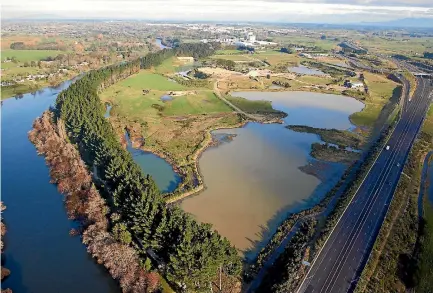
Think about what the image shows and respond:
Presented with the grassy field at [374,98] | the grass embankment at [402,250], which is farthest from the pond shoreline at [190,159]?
the grass embankment at [402,250]

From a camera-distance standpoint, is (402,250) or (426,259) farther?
(402,250)

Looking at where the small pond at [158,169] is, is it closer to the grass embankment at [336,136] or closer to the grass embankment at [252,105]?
the grass embankment at [336,136]

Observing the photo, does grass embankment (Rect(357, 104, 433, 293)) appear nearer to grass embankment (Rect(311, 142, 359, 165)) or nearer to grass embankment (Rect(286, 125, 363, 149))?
grass embankment (Rect(311, 142, 359, 165))

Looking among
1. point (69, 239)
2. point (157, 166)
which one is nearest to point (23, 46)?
point (157, 166)

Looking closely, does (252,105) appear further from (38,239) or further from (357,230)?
(38,239)

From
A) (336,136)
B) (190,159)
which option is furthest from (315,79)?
(190,159)

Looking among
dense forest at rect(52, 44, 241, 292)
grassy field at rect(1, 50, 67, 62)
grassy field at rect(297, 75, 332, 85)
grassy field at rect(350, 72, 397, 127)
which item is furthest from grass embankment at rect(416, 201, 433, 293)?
grassy field at rect(1, 50, 67, 62)

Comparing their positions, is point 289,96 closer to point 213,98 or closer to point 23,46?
point 213,98
